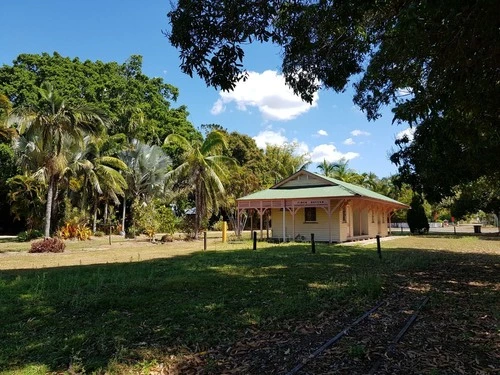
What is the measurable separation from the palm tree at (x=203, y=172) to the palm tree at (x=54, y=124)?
20.3 ft

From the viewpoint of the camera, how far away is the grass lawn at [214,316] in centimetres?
467

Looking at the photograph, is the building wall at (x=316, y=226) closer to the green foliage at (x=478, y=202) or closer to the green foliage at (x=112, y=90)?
the green foliage at (x=478, y=202)

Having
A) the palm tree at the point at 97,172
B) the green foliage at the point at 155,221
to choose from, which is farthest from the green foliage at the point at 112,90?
the green foliage at the point at 155,221

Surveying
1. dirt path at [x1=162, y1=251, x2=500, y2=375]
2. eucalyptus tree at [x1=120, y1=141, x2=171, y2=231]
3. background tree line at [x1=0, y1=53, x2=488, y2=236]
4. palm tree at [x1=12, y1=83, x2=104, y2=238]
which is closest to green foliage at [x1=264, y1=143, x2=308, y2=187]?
background tree line at [x1=0, y1=53, x2=488, y2=236]

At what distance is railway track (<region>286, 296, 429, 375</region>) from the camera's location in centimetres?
434

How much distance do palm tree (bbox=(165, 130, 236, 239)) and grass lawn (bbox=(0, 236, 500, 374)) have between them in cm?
1478

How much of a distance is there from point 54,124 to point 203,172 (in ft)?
30.3

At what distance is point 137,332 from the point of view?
5.63 m

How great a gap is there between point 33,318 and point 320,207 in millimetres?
19316

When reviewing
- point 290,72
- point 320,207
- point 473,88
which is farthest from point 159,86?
point 473,88

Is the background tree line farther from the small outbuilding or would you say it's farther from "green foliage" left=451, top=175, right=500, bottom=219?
the small outbuilding

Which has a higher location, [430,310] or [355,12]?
[355,12]

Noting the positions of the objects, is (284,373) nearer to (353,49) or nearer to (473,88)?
(473,88)

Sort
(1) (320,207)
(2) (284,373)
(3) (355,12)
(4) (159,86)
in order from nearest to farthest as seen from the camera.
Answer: (2) (284,373)
(3) (355,12)
(1) (320,207)
(4) (159,86)
